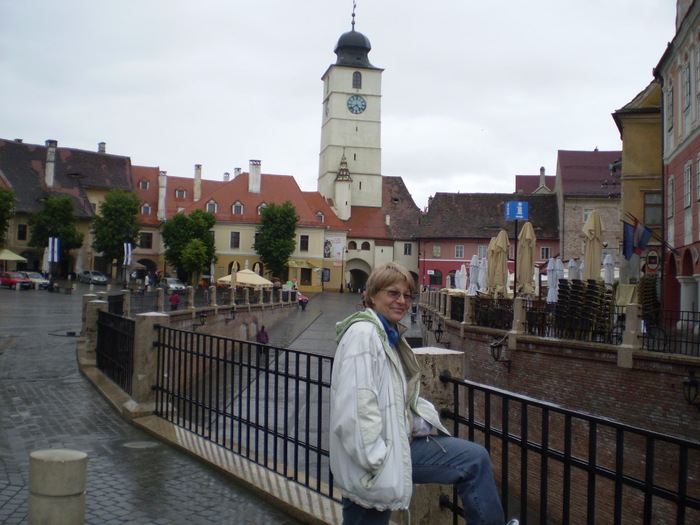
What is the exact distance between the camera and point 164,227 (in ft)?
231

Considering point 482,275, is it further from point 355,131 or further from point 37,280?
point 355,131

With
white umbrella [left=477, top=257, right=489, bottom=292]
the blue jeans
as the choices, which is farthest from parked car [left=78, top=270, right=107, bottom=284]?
the blue jeans

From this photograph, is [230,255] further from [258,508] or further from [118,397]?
[258,508]

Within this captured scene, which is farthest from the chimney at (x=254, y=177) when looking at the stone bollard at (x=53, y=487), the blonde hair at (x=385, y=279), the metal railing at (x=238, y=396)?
the blonde hair at (x=385, y=279)

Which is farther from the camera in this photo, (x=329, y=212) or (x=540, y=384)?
(x=329, y=212)

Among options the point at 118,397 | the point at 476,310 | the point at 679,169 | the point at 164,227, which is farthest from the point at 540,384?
the point at 164,227

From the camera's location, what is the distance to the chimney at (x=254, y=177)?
252 ft

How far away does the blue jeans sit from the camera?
11.9 ft

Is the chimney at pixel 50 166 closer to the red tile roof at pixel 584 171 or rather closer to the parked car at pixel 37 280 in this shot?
the parked car at pixel 37 280

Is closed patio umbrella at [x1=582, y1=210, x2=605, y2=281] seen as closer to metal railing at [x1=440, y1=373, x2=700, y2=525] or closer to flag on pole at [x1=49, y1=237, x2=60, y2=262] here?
metal railing at [x1=440, y1=373, x2=700, y2=525]

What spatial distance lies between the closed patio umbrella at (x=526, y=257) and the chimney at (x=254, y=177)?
53062 mm

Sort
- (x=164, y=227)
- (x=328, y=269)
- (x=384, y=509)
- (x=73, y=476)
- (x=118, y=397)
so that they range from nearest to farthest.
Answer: (x=384, y=509) < (x=73, y=476) < (x=118, y=397) < (x=164, y=227) < (x=328, y=269)

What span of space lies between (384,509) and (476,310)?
20.1 m

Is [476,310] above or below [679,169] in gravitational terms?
below
